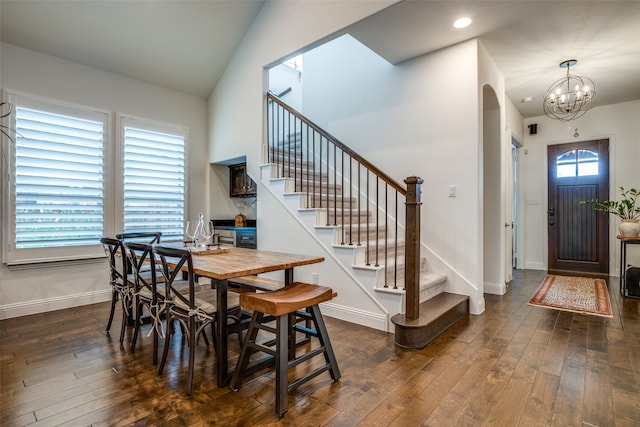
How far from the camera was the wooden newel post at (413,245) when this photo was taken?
2.80 metres

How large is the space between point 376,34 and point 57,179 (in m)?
3.86

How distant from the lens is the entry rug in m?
3.68

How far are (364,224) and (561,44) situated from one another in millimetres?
2953

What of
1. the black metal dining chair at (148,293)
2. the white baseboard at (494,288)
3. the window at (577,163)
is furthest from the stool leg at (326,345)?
the window at (577,163)

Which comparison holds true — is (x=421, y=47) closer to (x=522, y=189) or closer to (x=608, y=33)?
(x=608, y=33)

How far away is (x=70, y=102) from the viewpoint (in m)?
3.85

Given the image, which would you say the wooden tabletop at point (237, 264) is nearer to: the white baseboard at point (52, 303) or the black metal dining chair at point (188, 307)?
the black metal dining chair at point (188, 307)

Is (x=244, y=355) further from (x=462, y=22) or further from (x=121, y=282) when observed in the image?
(x=462, y=22)

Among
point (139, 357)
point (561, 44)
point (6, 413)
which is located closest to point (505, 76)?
point (561, 44)

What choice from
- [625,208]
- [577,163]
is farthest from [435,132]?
[625,208]

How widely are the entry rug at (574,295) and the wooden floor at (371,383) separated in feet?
1.99

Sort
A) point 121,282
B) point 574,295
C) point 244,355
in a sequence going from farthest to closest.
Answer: point 574,295, point 121,282, point 244,355

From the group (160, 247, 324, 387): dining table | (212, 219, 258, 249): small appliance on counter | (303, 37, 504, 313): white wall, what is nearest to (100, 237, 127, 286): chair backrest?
(160, 247, 324, 387): dining table

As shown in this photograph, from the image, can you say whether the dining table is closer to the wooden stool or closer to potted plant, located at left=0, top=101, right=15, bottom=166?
the wooden stool
